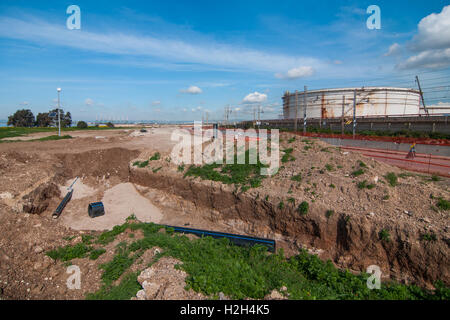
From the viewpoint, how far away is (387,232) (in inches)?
320

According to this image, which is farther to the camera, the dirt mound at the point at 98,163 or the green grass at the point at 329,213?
the dirt mound at the point at 98,163

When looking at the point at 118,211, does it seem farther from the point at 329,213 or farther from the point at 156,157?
the point at 329,213

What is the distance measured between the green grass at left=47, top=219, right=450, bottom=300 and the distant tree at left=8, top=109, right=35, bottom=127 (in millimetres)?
77112

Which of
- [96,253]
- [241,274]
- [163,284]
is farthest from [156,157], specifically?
[241,274]

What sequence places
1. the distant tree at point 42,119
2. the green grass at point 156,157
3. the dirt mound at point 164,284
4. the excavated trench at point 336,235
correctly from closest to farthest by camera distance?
1. the dirt mound at point 164,284
2. the excavated trench at point 336,235
3. the green grass at point 156,157
4. the distant tree at point 42,119

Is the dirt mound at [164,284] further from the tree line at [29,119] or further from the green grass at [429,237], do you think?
the tree line at [29,119]

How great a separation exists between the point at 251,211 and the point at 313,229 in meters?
3.08

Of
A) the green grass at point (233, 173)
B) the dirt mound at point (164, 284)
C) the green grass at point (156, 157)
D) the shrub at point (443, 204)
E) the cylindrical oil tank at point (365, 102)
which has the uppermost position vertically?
the cylindrical oil tank at point (365, 102)

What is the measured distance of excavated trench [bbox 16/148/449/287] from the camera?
7516 mm

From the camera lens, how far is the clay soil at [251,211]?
7149mm

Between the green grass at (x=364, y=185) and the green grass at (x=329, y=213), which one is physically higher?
the green grass at (x=364, y=185)

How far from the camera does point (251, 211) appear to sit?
11891 millimetres

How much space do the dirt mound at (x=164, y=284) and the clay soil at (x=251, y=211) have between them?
4.86 ft

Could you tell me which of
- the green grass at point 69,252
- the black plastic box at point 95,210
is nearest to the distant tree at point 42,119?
the black plastic box at point 95,210
